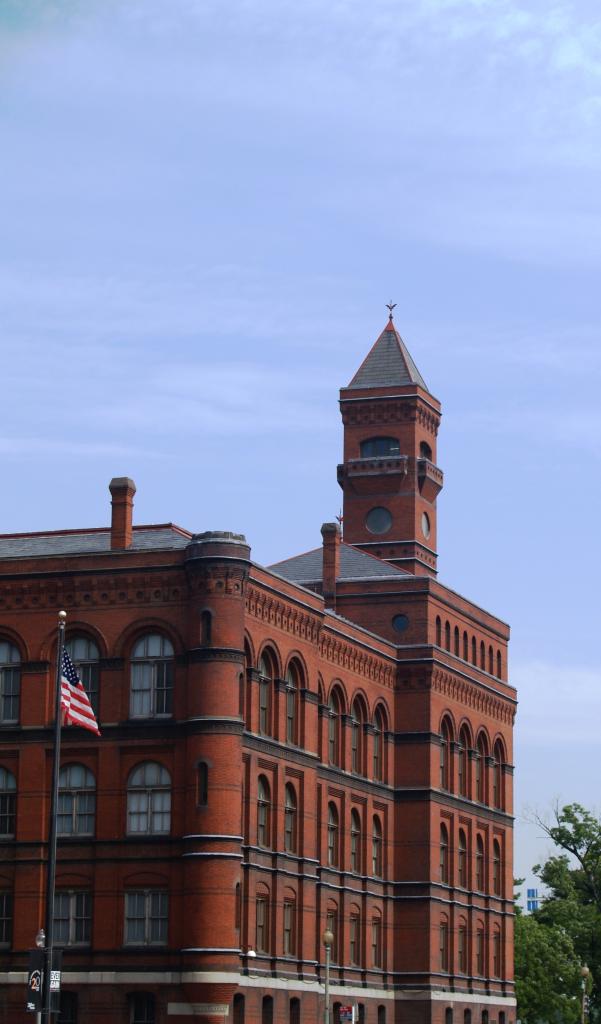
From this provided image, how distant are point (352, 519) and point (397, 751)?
1595 centimetres

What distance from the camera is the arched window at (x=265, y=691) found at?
83.0 meters

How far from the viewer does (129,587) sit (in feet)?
263

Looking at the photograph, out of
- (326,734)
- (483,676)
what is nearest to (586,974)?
(483,676)

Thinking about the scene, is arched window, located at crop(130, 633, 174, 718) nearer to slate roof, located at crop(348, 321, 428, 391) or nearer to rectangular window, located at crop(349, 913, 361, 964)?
rectangular window, located at crop(349, 913, 361, 964)

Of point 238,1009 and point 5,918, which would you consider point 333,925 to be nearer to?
point 238,1009

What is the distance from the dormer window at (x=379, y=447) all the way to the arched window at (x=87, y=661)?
113 feet

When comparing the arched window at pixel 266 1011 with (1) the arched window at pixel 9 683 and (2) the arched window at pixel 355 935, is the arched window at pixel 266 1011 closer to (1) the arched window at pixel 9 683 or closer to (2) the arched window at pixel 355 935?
(2) the arched window at pixel 355 935

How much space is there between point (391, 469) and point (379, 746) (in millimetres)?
18334

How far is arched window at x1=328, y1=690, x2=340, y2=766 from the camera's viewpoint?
92.2 m

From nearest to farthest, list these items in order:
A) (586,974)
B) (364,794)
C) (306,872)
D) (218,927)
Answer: (218,927) < (306,872) < (364,794) < (586,974)

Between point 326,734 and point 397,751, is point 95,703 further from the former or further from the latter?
point 397,751

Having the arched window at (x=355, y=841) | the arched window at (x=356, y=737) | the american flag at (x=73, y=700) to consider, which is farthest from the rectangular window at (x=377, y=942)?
the american flag at (x=73, y=700)

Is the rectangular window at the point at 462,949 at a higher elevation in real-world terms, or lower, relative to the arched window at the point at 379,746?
lower

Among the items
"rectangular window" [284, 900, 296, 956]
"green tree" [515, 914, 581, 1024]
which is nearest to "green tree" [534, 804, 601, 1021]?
"green tree" [515, 914, 581, 1024]
